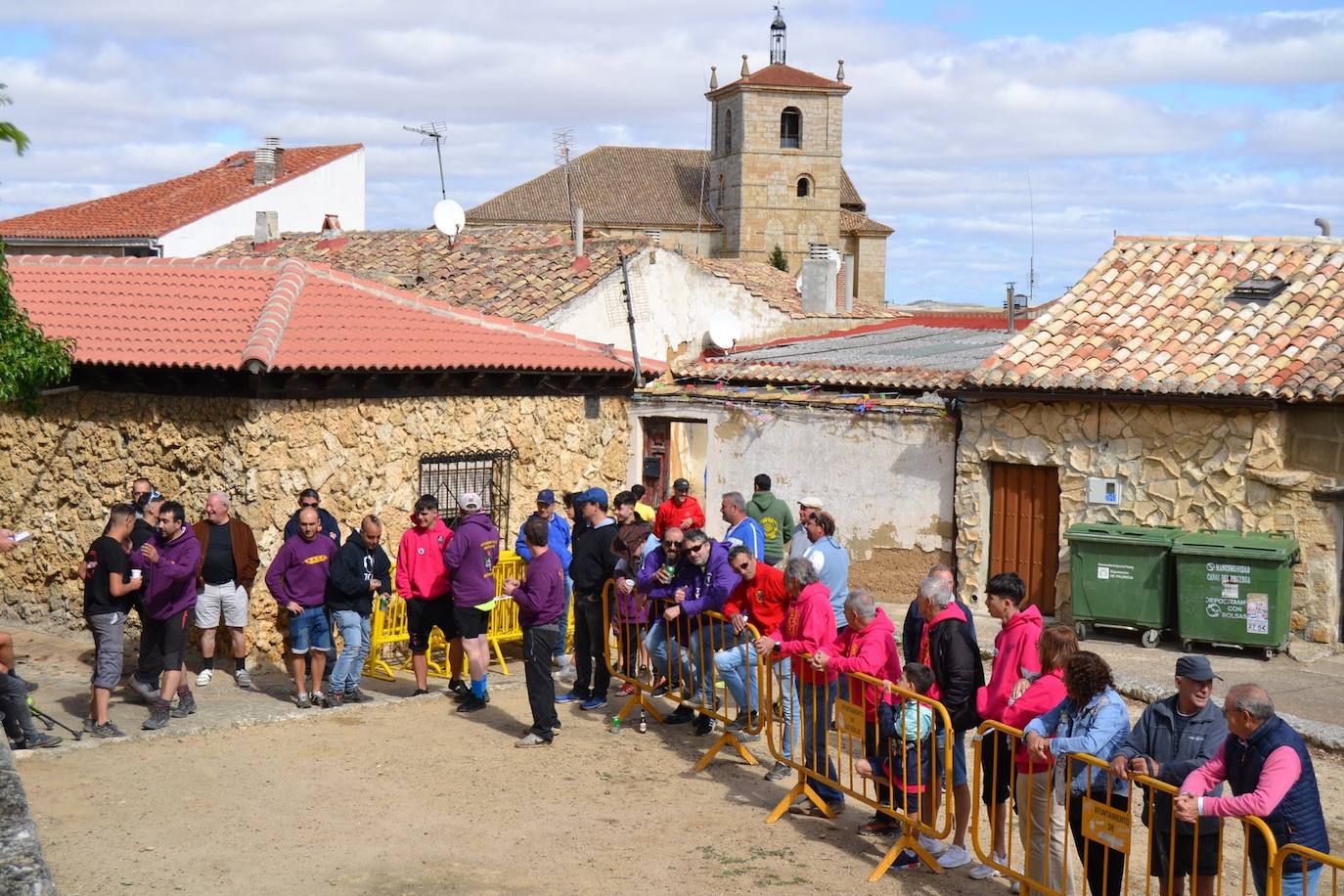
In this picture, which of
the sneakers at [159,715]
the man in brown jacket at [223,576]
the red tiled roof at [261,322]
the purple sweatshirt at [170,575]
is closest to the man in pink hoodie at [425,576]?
the man in brown jacket at [223,576]

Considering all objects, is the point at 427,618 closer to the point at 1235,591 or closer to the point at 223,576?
the point at 223,576

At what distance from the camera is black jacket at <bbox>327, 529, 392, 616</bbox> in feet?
35.9

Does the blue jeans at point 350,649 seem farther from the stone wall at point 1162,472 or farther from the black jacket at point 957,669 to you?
the stone wall at point 1162,472

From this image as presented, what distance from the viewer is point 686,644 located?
33.9 ft

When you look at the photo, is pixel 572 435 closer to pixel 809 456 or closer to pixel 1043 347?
pixel 809 456

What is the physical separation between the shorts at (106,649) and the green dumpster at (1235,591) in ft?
32.9

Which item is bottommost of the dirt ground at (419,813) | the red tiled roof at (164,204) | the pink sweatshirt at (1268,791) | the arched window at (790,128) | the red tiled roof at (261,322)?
the dirt ground at (419,813)

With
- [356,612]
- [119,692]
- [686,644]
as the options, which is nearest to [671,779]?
[686,644]

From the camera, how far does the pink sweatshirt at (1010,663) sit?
24.6 ft

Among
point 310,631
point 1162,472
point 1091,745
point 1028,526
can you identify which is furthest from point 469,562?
point 1162,472

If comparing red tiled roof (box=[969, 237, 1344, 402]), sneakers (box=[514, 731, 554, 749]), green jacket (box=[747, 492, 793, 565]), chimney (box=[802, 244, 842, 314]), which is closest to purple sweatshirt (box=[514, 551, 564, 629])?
sneakers (box=[514, 731, 554, 749])

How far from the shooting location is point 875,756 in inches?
320

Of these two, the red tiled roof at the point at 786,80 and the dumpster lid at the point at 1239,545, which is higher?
the red tiled roof at the point at 786,80

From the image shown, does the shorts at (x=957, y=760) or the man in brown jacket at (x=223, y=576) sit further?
the man in brown jacket at (x=223, y=576)
